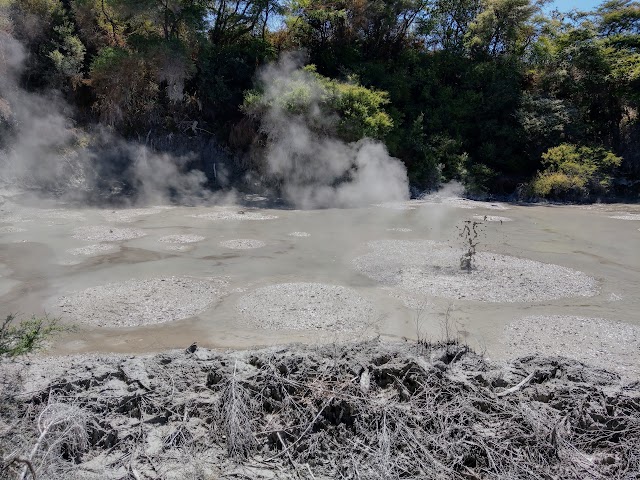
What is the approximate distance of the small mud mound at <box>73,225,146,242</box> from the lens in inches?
454

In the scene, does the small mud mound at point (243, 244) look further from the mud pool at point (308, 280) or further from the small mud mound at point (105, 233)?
the small mud mound at point (105, 233)

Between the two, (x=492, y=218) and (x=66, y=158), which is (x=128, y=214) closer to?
(x=66, y=158)

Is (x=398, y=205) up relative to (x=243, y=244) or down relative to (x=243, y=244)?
up

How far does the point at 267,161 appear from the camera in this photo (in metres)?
19.0

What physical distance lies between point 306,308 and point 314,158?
11814mm

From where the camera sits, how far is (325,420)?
409 centimetres

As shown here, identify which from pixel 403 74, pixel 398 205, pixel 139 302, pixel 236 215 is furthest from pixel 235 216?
pixel 403 74

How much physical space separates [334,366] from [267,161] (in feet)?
49.7

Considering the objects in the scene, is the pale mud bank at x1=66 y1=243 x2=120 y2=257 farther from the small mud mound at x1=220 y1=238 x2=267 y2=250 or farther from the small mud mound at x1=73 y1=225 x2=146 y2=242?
the small mud mound at x1=220 y1=238 x2=267 y2=250

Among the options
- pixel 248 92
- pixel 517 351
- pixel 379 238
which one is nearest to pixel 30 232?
pixel 379 238

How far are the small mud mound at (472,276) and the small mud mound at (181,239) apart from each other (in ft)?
13.3

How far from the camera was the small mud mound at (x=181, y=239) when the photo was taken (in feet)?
37.9

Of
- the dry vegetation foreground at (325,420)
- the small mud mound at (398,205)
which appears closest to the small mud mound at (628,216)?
the small mud mound at (398,205)

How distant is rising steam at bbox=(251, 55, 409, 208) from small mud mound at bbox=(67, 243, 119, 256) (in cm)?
790
